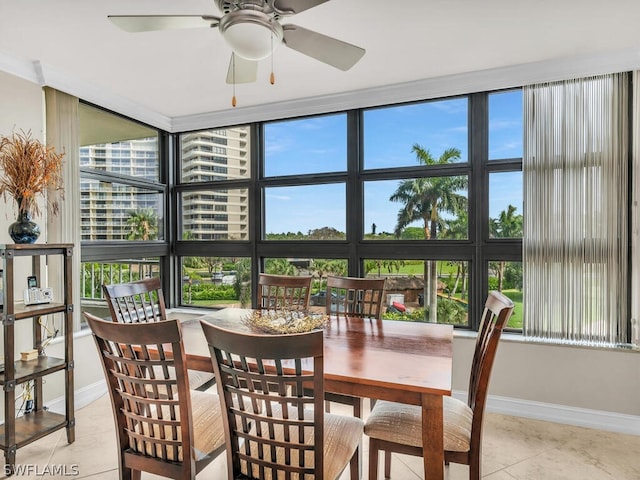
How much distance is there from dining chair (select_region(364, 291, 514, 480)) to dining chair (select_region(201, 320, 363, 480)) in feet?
0.77

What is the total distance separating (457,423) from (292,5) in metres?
2.01

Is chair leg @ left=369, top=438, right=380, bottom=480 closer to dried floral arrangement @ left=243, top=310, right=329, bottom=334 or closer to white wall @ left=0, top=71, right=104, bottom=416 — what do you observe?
dried floral arrangement @ left=243, top=310, right=329, bottom=334

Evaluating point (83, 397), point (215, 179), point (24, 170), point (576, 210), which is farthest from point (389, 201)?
point (83, 397)

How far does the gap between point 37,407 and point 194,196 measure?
2.45 metres

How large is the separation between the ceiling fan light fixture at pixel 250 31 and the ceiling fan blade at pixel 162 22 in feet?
0.38

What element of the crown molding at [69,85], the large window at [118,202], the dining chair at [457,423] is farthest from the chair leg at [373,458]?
the crown molding at [69,85]

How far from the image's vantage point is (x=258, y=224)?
4012 mm

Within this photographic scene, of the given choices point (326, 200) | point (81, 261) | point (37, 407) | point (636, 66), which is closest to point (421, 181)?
point (326, 200)

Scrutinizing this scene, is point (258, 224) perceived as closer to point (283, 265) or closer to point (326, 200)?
point (283, 265)

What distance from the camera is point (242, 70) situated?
7.61ft

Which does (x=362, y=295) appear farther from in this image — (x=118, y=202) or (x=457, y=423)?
(x=118, y=202)

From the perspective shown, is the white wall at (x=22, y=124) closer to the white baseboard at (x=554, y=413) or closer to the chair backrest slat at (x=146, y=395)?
the white baseboard at (x=554, y=413)

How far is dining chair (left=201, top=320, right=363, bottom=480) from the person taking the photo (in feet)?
3.95

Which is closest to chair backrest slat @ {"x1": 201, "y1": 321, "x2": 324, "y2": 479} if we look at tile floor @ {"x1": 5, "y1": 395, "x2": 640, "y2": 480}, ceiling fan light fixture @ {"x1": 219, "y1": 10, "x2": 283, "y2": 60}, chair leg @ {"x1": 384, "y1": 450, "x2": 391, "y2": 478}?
chair leg @ {"x1": 384, "y1": 450, "x2": 391, "y2": 478}
